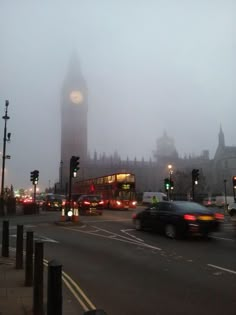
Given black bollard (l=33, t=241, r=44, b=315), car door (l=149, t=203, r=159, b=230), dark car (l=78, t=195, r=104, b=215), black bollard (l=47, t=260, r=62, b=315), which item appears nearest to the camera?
black bollard (l=47, t=260, r=62, b=315)

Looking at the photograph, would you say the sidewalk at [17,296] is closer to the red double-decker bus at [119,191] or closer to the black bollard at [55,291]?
the black bollard at [55,291]

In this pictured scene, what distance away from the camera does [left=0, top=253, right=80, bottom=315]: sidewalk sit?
6.52m

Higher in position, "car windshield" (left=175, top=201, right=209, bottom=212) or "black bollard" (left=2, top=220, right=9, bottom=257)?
"car windshield" (left=175, top=201, right=209, bottom=212)

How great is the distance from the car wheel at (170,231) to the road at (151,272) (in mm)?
620

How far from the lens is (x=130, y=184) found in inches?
1767

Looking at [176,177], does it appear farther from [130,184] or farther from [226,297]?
[226,297]

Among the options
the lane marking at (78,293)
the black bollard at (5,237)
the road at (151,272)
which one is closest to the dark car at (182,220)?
the road at (151,272)

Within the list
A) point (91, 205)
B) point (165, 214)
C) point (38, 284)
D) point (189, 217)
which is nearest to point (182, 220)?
point (189, 217)

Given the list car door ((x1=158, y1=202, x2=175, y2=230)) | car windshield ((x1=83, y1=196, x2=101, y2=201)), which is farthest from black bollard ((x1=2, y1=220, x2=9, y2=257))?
car windshield ((x1=83, y1=196, x2=101, y2=201))

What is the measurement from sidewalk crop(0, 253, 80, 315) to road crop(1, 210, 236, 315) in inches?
20.0

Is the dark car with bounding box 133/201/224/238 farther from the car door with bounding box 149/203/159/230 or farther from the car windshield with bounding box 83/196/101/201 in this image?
the car windshield with bounding box 83/196/101/201

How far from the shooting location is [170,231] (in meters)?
17.7

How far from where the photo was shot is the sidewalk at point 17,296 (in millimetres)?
6518

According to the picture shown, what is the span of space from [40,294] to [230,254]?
7814mm
